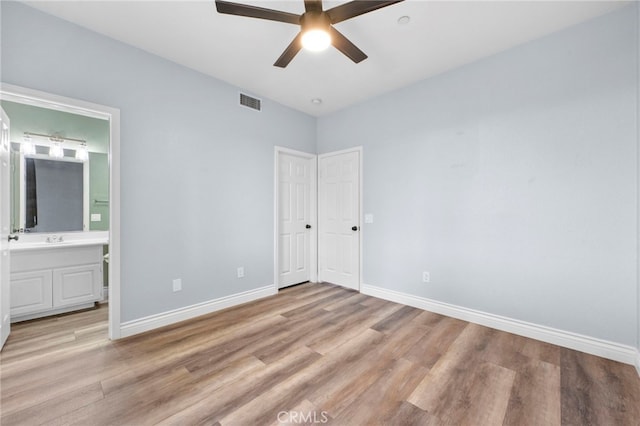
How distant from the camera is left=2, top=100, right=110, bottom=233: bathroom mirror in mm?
3305

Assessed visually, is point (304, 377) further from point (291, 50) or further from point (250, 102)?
point (250, 102)

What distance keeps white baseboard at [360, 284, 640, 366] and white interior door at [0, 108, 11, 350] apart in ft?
13.1

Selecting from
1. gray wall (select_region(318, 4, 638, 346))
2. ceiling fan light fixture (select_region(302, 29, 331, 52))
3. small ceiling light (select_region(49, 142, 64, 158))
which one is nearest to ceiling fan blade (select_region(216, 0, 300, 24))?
ceiling fan light fixture (select_region(302, 29, 331, 52))

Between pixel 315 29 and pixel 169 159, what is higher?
pixel 315 29

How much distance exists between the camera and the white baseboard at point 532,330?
2152 millimetres

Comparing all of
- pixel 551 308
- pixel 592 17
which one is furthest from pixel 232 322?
pixel 592 17

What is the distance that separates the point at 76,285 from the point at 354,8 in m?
4.15

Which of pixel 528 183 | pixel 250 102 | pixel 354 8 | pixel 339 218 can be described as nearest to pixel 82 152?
pixel 250 102

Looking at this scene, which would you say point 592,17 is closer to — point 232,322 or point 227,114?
point 227,114

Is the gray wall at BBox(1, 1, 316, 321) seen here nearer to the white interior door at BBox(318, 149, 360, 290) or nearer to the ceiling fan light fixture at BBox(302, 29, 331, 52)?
the white interior door at BBox(318, 149, 360, 290)

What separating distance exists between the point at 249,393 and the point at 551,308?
2.73m

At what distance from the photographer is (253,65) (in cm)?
297

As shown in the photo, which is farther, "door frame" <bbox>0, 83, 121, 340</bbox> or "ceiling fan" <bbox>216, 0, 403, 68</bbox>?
"door frame" <bbox>0, 83, 121, 340</bbox>

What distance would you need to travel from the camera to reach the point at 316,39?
6.41 ft
